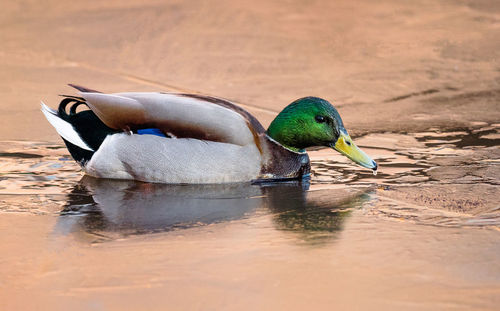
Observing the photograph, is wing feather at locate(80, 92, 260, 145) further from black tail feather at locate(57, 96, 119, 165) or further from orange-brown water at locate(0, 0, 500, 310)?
orange-brown water at locate(0, 0, 500, 310)

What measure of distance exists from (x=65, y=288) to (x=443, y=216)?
2349 mm

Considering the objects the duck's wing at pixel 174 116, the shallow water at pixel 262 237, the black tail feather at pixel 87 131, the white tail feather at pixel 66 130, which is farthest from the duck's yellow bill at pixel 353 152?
the white tail feather at pixel 66 130

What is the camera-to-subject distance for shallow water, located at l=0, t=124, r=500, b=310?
4.18 m

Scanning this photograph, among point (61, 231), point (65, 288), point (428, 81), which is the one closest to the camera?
point (65, 288)

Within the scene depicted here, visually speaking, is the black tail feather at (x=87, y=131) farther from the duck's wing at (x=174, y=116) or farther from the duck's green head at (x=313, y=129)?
the duck's green head at (x=313, y=129)

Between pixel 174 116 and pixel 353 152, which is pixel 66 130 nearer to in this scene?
pixel 174 116

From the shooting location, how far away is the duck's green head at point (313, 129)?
6.39 meters

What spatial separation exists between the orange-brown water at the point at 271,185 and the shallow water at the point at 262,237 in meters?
0.01

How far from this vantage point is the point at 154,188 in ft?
20.5

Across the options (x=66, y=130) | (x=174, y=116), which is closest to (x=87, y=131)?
(x=66, y=130)

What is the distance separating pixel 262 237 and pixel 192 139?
140 cm

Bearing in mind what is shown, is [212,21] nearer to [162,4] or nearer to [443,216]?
[162,4]

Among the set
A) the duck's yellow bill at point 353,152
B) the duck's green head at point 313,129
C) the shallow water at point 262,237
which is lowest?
the shallow water at point 262,237

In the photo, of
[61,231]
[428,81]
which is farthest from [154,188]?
[428,81]
